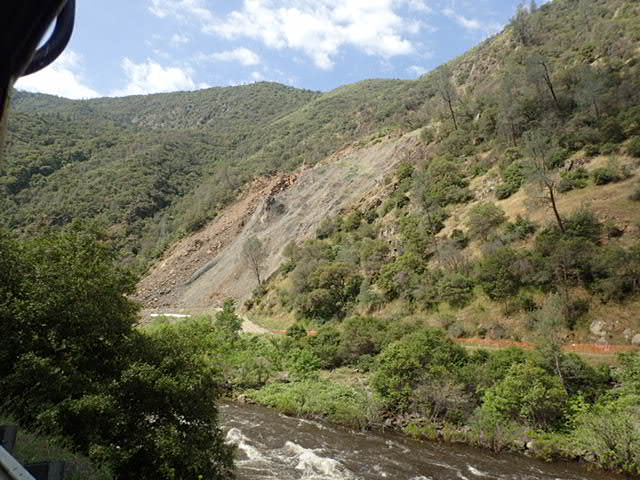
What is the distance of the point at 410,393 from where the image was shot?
19.5 meters

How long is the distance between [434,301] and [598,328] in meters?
10.8

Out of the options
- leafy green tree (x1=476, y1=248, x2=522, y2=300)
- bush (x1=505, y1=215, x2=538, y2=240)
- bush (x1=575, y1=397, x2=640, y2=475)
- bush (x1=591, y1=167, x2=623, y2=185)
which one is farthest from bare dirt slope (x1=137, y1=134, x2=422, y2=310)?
bush (x1=575, y1=397, x2=640, y2=475)

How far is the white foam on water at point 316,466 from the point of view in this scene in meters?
14.0

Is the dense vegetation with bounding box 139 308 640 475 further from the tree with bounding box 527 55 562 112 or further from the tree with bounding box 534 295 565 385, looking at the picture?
the tree with bounding box 527 55 562 112

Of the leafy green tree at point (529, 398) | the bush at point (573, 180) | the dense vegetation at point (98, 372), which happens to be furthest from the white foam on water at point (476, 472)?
the bush at point (573, 180)

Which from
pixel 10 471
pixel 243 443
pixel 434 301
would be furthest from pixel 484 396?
pixel 10 471

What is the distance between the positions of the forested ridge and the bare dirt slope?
3.31 metres

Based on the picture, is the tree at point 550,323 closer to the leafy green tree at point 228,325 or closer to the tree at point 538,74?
the leafy green tree at point 228,325

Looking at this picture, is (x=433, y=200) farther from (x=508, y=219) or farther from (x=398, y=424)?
→ (x=398, y=424)

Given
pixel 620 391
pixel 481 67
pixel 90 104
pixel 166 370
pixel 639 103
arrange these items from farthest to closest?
pixel 90 104 < pixel 481 67 < pixel 639 103 < pixel 620 391 < pixel 166 370

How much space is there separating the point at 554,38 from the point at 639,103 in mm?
28946

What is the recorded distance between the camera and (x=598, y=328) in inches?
843

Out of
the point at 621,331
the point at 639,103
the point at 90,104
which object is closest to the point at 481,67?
the point at 639,103

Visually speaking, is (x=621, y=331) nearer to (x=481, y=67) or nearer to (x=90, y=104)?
(x=481, y=67)
